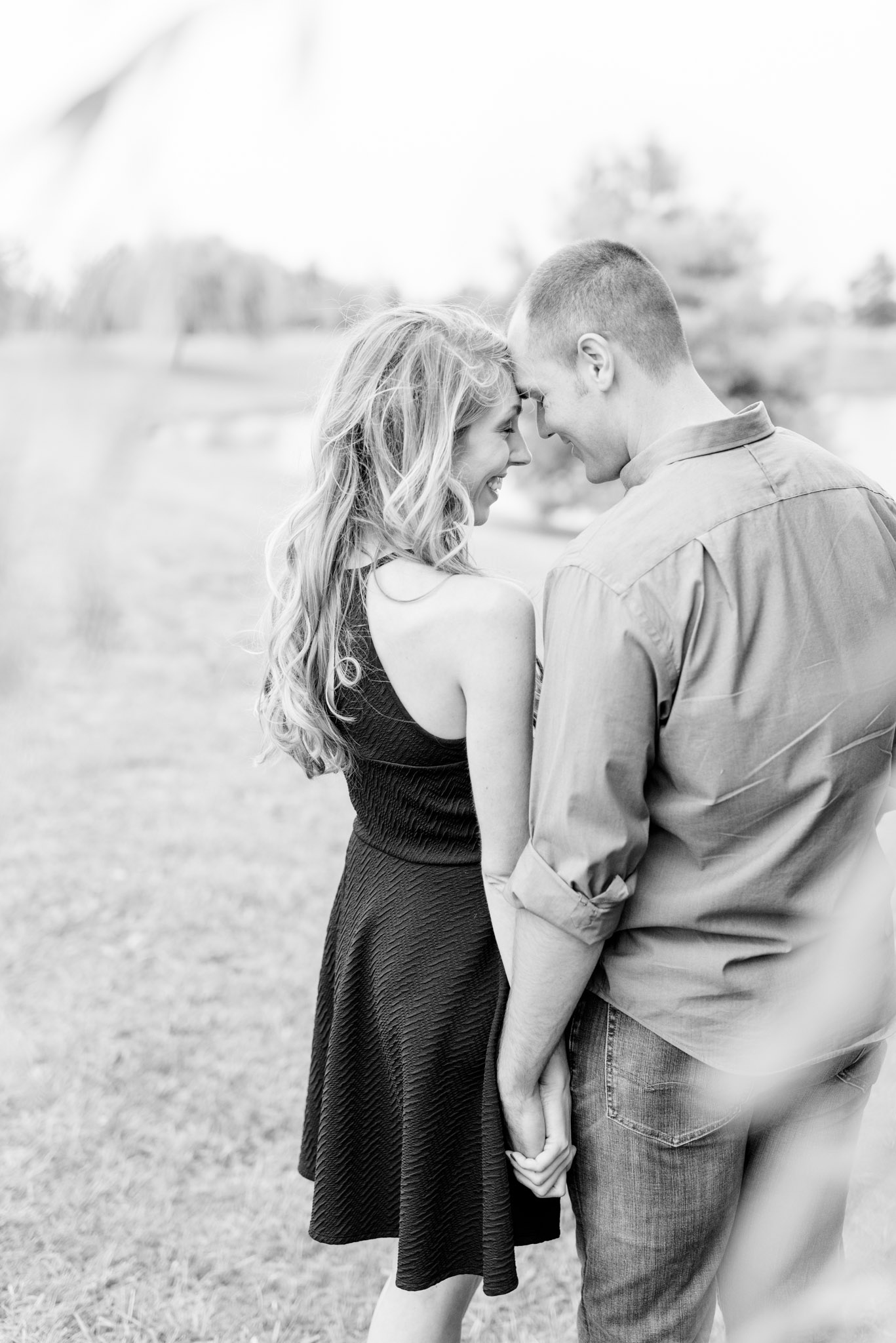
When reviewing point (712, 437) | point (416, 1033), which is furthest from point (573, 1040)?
point (712, 437)

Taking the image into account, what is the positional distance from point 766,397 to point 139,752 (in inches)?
264

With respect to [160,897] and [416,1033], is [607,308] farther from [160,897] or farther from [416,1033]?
[160,897]

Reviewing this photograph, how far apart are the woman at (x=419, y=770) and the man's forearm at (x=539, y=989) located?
0.05 m

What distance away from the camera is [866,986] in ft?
3.23

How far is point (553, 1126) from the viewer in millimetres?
1656

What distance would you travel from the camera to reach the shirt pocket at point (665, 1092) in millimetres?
1561

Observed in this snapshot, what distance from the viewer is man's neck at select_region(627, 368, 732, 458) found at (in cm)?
158

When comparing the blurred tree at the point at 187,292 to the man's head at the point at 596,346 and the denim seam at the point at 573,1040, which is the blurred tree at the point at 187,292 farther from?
the denim seam at the point at 573,1040

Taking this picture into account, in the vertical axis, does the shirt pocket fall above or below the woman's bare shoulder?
below

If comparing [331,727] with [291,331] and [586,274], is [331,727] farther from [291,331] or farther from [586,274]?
[291,331]

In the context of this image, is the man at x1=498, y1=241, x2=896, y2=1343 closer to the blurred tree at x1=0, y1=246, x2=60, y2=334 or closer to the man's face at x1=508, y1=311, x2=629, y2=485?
the man's face at x1=508, y1=311, x2=629, y2=485

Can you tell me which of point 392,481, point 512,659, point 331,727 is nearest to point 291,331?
point 512,659

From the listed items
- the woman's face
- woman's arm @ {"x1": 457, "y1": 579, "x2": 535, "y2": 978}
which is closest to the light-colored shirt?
woman's arm @ {"x1": 457, "y1": 579, "x2": 535, "y2": 978}

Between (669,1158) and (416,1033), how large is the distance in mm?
444
